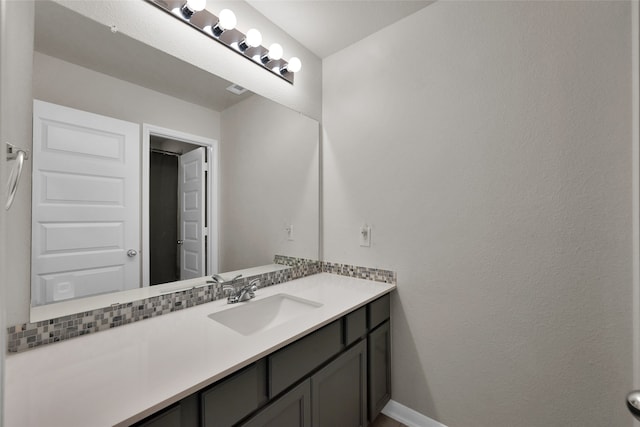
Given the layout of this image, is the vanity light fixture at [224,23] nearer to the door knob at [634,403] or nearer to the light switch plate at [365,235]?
the light switch plate at [365,235]

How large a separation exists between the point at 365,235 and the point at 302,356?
35.6 inches

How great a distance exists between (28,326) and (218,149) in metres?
0.99

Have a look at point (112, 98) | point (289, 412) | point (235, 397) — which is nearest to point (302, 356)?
point (289, 412)

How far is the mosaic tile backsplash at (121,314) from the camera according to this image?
0.89m

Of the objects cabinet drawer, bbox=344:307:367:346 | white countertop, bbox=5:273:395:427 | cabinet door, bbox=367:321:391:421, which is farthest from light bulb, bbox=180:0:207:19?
cabinet door, bbox=367:321:391:421

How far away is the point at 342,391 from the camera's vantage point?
1.27 meters

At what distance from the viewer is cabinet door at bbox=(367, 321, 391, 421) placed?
1.47 m

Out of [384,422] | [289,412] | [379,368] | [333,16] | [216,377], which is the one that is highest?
[333,16]

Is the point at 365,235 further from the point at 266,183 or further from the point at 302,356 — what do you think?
the point at 302,356

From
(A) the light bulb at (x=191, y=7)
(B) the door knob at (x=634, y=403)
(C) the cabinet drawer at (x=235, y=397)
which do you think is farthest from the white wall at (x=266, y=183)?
(B) the door knob at (x=634, y=403)

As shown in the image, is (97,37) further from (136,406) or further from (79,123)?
Result: (136,406)

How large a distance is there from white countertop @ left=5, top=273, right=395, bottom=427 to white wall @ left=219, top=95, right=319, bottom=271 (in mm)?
501

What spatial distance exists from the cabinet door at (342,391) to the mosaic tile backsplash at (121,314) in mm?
537

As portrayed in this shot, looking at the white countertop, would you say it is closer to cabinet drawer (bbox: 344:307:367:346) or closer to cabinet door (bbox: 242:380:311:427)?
cabinet drawer (bbox: 344:307:367:346)
